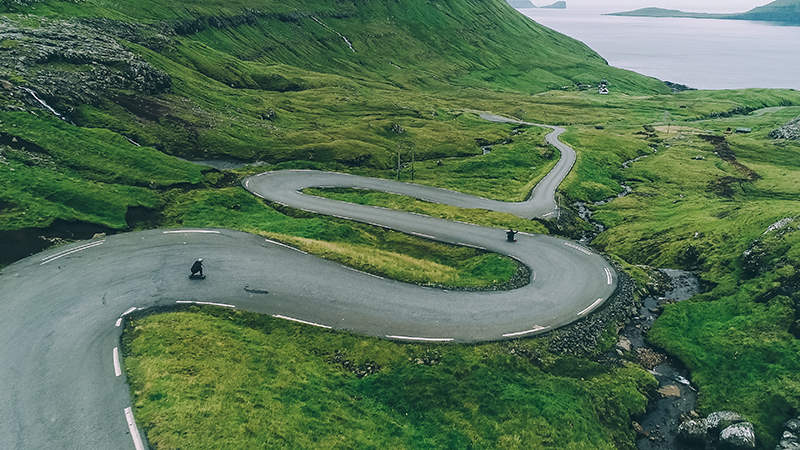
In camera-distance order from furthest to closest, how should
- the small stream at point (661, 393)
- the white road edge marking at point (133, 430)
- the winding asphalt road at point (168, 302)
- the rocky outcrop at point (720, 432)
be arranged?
the small stream at point (661, 393), the rocky outcrop at point (720, 432), the winding asphalt road at point (168, 302), the white road edge marking at point (133, 430)

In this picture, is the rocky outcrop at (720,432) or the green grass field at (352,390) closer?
the green grass field at (352,390)

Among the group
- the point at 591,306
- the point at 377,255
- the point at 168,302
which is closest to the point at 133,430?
the point at 168,302

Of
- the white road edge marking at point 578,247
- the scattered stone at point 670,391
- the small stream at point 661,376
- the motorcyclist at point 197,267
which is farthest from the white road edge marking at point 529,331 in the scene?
the motorcyclist at point 197,267

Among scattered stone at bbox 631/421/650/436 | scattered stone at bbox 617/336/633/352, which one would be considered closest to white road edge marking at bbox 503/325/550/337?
scattered stone at bbox 617/336/633/352

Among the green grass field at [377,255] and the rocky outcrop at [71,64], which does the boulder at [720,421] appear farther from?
the rocky outcrop at [71,64]

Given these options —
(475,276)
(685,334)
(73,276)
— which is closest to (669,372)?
(685,334)

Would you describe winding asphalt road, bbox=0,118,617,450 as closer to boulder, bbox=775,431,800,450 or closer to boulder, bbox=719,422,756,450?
boulder, bbox=719,422,756,450

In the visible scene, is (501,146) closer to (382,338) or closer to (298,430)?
(382,338)
